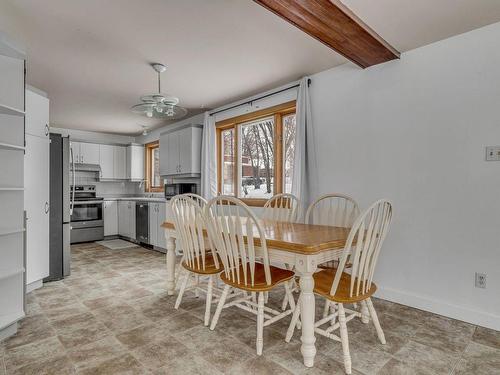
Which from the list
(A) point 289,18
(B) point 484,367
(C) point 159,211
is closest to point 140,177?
(C) point 159,211

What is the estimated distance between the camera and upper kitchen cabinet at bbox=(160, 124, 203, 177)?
4961 mm

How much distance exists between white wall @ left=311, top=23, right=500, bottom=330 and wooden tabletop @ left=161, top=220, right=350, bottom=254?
2.94ft

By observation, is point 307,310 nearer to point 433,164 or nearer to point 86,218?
point 433,164

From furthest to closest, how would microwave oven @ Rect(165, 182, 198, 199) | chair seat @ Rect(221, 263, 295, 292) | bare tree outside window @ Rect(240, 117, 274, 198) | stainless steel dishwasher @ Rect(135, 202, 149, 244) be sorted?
stainless steel dishwasher @ Rect(135, 202, 149, 244)
microwave oven @ Rect(165, 182, 198, 199)
bare tree outside window @ Rect(240, 117, 274, 198)
chair seat @ Rect(221, 263, 295, 292)

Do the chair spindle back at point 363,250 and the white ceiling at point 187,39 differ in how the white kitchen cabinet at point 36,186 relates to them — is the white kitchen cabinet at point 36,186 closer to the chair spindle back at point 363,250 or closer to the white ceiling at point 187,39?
the white ceiling at point 187,39

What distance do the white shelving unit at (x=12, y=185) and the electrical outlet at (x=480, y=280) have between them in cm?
352

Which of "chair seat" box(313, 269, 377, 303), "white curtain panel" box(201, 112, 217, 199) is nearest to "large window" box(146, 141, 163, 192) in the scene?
"white curtain panel" box(201, 112, 217, 199)

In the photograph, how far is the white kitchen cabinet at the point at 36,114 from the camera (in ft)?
10.1

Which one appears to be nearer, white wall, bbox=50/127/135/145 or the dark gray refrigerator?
the dark gray refrigerator

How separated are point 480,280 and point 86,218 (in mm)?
6095

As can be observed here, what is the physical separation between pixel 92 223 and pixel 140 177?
1.42 m

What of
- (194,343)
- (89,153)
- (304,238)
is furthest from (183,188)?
(304,238)

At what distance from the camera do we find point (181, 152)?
16.9 ft

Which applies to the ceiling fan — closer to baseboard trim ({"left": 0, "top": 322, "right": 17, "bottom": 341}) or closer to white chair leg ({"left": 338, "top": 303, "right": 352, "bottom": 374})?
baseboard trim ({"left": 0, "top": 322, "right": 17, "bottom": 341})
